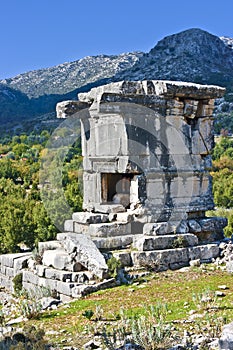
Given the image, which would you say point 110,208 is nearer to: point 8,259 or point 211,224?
point 211,224

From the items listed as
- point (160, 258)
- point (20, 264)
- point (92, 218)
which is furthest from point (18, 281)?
point (160, 258)

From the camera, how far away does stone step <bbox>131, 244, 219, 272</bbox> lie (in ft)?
32.4

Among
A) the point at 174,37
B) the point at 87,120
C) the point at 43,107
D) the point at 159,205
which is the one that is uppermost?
the point at 174,37

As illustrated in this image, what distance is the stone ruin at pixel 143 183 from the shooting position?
1001cm

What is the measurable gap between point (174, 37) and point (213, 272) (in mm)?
87609

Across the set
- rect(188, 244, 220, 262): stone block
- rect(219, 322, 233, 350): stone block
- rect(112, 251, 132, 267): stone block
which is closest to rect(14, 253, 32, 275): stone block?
rect(112, 251, 132, 267): stone block

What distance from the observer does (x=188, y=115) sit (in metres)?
11.1

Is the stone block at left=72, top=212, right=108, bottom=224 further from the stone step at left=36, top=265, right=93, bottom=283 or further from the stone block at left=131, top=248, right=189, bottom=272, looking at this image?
the stone step at left=36, top=265, right=93, bottom=283

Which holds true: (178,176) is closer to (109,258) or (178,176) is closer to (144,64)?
(109,258)

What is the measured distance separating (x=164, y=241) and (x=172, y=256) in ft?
1.15

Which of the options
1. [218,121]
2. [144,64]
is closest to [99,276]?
[218,121]

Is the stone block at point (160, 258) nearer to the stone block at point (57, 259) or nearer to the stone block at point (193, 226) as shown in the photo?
the stone block at point (193, 226)

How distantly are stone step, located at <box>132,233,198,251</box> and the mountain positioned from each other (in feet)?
211

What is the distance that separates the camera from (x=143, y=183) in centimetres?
1059
